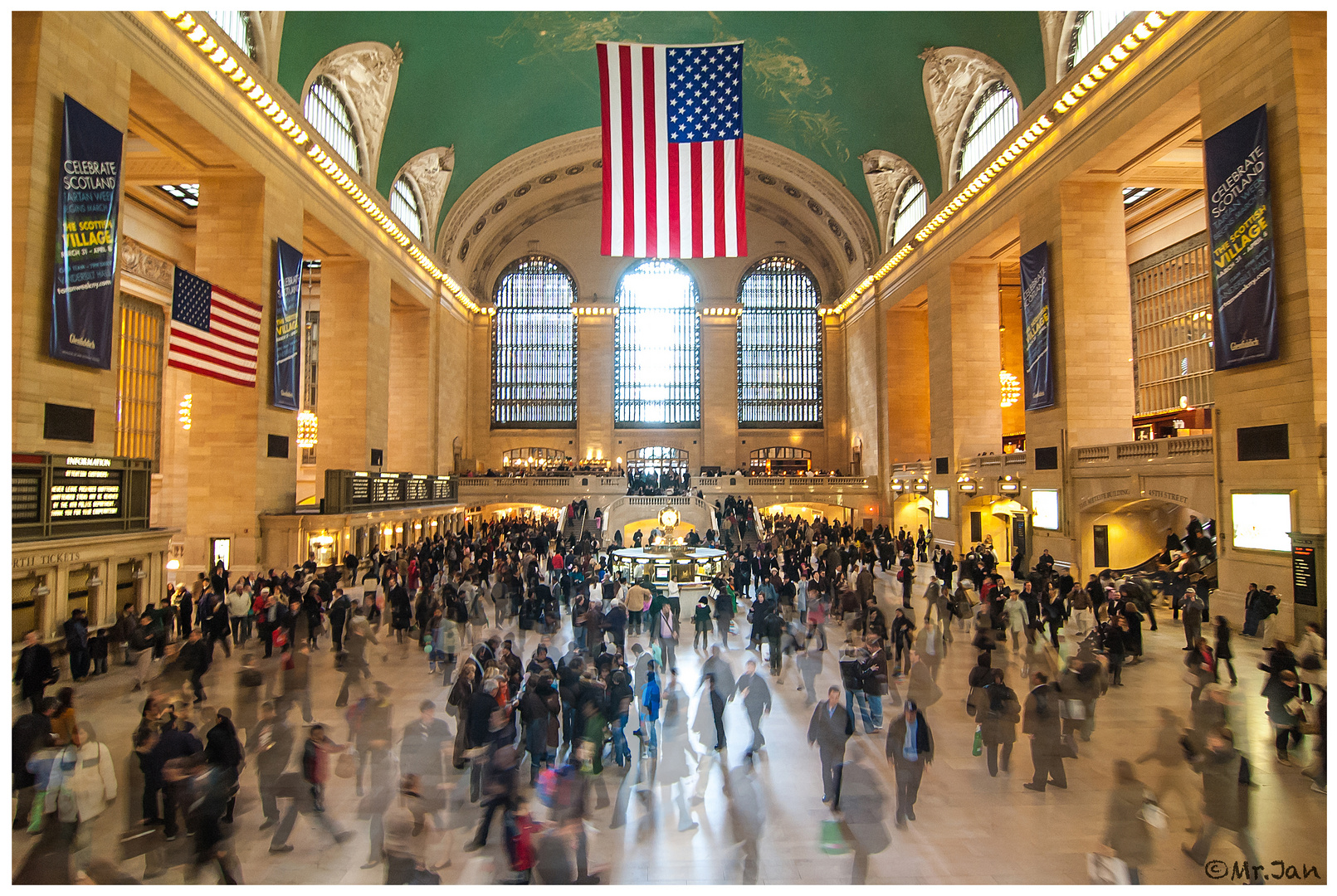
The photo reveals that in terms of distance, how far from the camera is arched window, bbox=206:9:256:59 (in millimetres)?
16266

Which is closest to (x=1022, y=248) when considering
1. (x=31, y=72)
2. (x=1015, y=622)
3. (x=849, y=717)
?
(x=1015, y=622)

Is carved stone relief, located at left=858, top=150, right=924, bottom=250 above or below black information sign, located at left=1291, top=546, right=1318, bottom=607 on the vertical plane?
above

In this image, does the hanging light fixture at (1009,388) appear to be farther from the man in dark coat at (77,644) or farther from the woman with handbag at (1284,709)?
the man in dark coat at (77,644)

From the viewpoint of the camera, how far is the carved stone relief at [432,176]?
27.3 m

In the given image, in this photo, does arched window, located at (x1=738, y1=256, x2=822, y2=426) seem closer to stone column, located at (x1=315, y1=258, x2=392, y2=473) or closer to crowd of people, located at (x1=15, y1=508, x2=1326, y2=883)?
stone column, located at (x1=315, y1=258, x2=392, y2=473)

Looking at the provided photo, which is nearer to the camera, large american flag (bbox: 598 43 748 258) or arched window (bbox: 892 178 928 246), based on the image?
large american flag (bbox: 598 43 748 258)

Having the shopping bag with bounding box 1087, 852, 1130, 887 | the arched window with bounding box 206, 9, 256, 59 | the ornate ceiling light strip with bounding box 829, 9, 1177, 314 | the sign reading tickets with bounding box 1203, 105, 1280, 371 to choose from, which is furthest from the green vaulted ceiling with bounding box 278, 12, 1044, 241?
the shopping bag with bounding box 1087, 852, 1130, 887

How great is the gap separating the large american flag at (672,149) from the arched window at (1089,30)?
809 cm

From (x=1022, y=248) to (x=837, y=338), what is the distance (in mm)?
19483

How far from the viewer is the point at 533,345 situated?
39906mm

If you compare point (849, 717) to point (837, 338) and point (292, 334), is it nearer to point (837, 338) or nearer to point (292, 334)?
point (292, 334)

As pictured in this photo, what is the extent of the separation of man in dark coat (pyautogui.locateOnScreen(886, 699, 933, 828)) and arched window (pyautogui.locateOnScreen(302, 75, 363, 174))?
20.9 meters

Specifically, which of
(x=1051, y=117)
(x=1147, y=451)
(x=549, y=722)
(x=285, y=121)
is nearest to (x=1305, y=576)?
(x=1147, y=451)

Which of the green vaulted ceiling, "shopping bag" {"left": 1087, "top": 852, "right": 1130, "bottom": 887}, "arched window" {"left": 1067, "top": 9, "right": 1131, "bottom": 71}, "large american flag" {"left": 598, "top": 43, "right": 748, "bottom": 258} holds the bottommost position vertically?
"shopping bag" {"left": 1087, "top": 852, "right": 1130, "bottom": 887}
